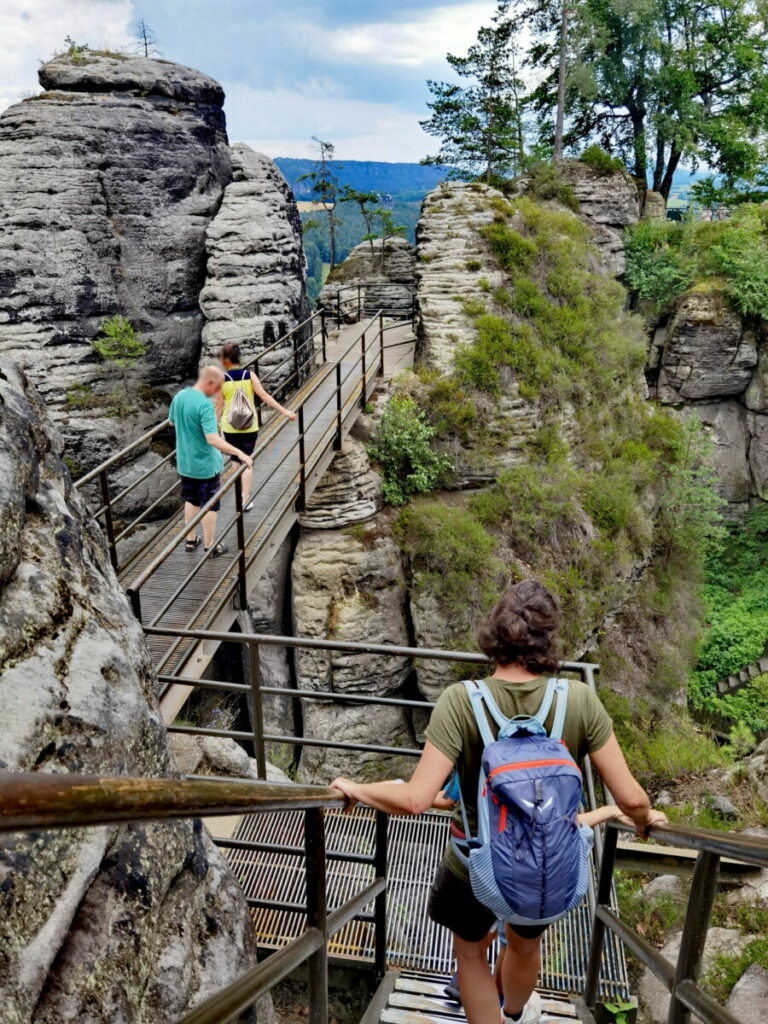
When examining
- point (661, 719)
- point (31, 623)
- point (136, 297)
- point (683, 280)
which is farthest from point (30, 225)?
point (683, 280)

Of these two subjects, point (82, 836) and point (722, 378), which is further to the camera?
point (722, 378)

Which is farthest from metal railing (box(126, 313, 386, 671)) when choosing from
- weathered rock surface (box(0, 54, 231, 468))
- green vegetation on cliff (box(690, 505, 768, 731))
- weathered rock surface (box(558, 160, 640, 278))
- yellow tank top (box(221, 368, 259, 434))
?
green vegetation on cliff (box(690, 505, 768, 731))

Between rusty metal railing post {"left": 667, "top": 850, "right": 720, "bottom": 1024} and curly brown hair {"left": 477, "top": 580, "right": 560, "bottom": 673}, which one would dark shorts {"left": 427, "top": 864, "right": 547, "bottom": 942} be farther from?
curly brown hair {"left": 477, "top": 580, "right": 560, "bottom": 673}

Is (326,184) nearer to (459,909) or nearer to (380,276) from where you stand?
(380,276)

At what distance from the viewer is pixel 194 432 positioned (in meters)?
5.69

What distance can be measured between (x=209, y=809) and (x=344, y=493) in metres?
9.34

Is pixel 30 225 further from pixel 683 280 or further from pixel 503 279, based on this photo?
pixel 683 280

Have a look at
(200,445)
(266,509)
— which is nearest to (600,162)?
(266,509)

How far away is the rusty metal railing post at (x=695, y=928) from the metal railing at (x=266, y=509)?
335 cm

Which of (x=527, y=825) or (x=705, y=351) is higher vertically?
(x=705, y=351)

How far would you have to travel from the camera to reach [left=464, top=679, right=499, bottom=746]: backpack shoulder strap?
194cm

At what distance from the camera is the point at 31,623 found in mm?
2090

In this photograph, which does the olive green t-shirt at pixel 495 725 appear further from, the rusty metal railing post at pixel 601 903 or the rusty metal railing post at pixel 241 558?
the rusty metal railing post at pixel 241 558

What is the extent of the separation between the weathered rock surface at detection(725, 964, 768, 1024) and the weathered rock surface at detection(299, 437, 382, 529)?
785 centimetres
